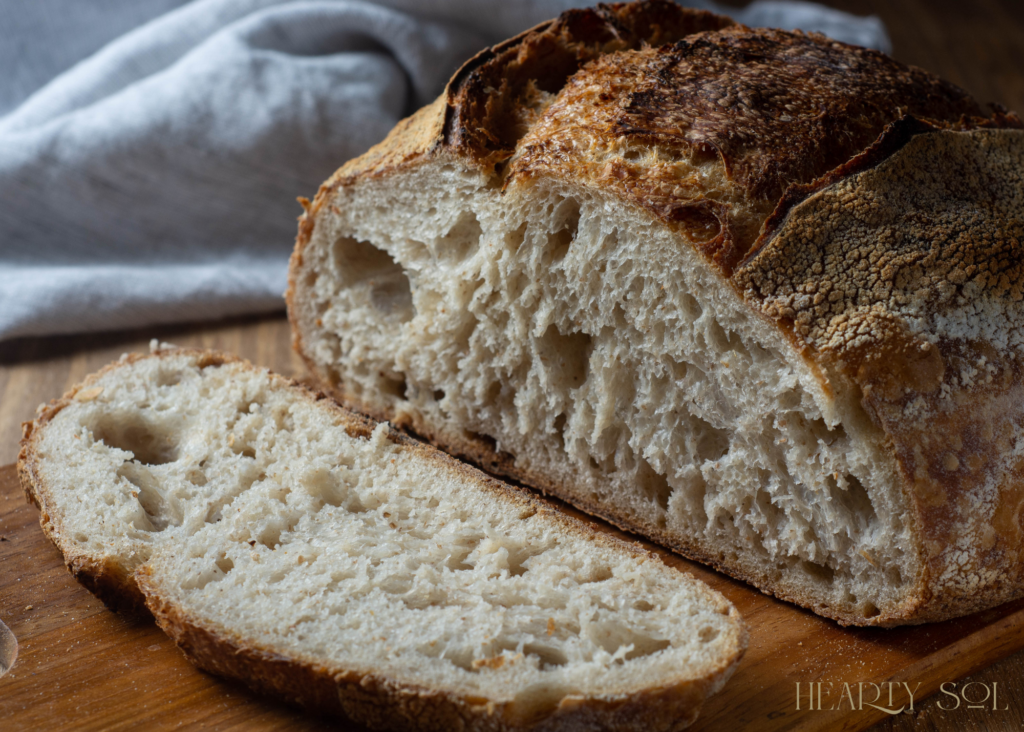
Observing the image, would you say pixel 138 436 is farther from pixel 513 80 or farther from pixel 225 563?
pixel 513 80

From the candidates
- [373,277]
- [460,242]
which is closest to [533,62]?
[460,242]

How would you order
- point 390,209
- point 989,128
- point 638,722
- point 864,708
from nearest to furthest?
point 638,722, point 864,708, point 989,128, point 390,209

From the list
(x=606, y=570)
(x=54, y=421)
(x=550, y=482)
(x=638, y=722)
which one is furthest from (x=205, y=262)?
(x=638, y=722)

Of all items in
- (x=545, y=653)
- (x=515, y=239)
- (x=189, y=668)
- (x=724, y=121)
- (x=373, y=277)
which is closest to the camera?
(x=545, y=653)

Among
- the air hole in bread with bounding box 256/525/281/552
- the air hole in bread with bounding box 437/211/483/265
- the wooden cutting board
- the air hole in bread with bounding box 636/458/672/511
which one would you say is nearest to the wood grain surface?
the wooden cutting board

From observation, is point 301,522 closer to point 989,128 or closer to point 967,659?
point 967,659

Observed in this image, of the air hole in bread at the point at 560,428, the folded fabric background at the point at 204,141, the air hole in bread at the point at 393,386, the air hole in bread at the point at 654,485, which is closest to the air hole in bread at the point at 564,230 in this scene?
the air hole in bread at the point at 560,428
